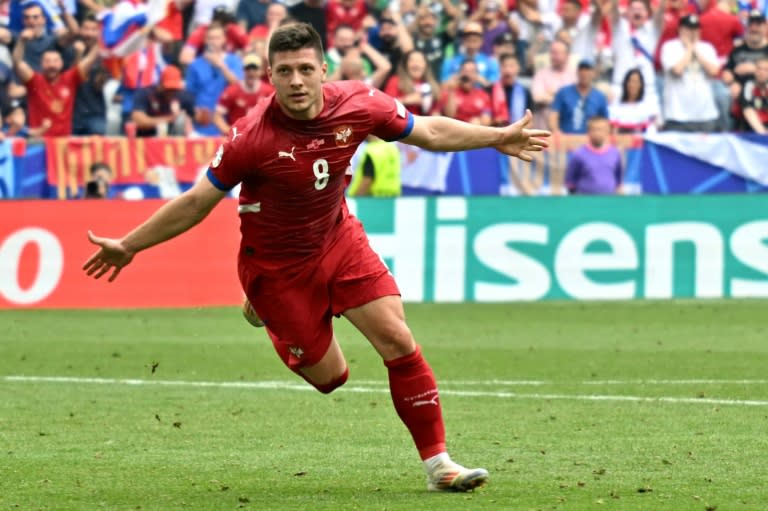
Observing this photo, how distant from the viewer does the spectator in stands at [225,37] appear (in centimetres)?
2216

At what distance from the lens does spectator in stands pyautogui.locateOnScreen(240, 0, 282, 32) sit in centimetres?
2311

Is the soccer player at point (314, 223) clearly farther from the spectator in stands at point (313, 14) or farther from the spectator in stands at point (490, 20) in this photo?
the spectator in stands at point (490, 20)

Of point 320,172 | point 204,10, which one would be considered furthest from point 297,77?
point 204,10

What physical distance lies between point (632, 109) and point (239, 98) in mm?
5455

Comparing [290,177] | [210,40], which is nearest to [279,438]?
[290,177]

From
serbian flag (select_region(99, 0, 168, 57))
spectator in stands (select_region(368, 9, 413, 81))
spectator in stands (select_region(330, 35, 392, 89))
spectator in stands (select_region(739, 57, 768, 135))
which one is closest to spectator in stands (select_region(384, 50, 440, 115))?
spectator in stands (select_region(330, 35, 392, 89))

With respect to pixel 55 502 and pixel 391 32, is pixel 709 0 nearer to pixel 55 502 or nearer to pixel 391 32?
pixel 391 32

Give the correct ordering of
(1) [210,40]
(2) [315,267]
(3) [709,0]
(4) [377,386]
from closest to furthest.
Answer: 1. (2) [315,267]
2. (4) [377,386]
3. (1) [210,40]
4. (3) [709,0]

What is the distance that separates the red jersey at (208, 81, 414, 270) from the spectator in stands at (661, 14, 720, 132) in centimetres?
1577

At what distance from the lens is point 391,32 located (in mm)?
22812

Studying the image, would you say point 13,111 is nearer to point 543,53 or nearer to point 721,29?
point 543,53

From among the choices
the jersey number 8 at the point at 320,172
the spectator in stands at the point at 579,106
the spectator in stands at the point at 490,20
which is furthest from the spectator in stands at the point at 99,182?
the jersey number 8 at the point at 320,172

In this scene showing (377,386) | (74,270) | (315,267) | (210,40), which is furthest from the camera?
(210,40)

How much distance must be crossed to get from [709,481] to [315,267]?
2.07m
